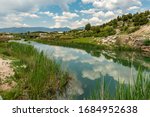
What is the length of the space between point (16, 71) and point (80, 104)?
13.8 m

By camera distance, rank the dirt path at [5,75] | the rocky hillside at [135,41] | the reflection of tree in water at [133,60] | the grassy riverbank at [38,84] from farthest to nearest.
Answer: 1. the rocky hillside at [135,41]
2. the reflection of tree in water at [133,60]
3. the dirt path at [5,75]
4. the grassy riverbank at [38,84]

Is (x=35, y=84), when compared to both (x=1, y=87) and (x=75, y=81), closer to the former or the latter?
(x=1, y=87)

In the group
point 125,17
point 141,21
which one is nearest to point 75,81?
point 141,21

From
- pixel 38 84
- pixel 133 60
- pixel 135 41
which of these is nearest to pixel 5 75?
pixel 38 84

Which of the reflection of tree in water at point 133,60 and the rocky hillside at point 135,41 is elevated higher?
the rocky hillside at point 135,41

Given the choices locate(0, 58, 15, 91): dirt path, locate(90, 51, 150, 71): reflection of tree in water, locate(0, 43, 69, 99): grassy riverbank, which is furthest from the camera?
locate(90, 51, 150, 71): reflection of tree in water

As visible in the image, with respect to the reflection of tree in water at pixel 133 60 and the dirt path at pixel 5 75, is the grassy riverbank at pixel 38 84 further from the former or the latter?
the reflection of tree in water at pixel 133 60

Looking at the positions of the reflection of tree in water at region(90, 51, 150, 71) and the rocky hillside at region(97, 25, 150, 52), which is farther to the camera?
the rocky hillside at region(97, 25, 150, 52)

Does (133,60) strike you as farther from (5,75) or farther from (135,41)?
(5,75)

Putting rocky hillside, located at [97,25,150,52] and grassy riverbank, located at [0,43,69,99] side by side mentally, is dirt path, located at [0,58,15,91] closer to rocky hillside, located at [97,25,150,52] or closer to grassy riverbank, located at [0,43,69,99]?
grassy riverbank, located at [0,43,69,99]

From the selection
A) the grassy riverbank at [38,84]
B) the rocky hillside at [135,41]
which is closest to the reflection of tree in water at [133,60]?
the rocky hillside at [135,41]

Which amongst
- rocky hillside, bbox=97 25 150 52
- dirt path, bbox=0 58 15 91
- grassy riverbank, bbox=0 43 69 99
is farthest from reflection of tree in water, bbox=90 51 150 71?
dirt path, bbox=0 58 15 91

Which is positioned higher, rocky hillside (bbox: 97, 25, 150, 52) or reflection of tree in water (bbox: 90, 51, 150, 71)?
rocky hillside (bbox: 97, 25, 150, 52)

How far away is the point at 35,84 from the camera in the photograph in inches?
607
